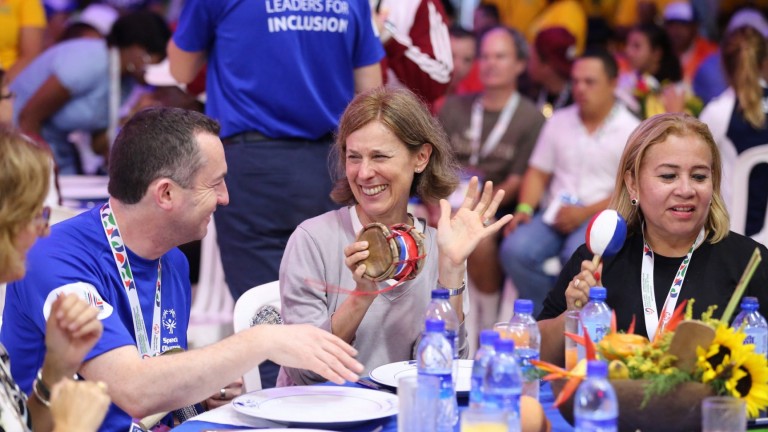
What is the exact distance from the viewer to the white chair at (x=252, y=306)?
10.5 feet

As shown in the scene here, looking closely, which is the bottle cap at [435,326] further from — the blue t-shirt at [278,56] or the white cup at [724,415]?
the blue t-shirt at [278,56]

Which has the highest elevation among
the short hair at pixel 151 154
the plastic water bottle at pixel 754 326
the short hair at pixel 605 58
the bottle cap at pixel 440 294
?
the short hair at pixel 605 58

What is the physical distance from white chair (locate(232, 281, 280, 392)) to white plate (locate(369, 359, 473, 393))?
58 centimetres

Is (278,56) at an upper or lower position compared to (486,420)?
upper

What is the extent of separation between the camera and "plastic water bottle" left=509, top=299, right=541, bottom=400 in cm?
236

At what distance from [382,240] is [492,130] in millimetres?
3419

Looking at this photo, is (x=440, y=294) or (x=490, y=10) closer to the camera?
(x=440, y=294)

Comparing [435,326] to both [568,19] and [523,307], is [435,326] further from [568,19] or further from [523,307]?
[568,19]

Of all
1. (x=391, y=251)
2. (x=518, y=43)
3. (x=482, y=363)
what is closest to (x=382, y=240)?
(x=391, y=251)

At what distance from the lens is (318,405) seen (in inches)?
94.9

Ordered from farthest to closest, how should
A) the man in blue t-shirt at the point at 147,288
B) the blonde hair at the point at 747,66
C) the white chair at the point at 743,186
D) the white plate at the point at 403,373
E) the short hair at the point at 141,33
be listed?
the short hair at the point at 141,33 → the blonde hair at the point at 747,66 → the white chair at the point at 743,186 → the white plate at the point at 403,373 → the man in blue t-shirt at the point at 147,288

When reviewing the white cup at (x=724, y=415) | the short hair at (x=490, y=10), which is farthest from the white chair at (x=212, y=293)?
the short hair at (x=490, y=10)

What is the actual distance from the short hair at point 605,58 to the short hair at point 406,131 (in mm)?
2597

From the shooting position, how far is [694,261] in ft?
9.92
